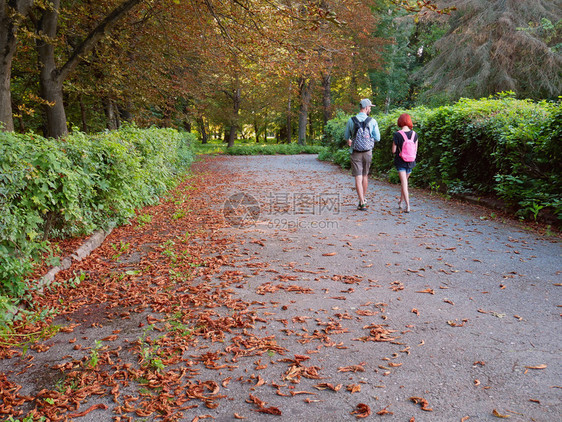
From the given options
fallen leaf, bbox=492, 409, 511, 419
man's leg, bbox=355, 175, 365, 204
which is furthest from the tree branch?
fallen leaf, bbox=492, 409, 511, 419

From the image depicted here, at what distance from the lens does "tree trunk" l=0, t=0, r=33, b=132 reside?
841 centimetres

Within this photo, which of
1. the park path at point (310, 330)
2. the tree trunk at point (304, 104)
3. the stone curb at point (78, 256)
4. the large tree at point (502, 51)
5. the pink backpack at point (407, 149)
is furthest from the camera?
the tree trunk at point (304, 104)

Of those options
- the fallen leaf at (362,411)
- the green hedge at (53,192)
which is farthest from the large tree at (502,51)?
the fallen leaf at (362,411)

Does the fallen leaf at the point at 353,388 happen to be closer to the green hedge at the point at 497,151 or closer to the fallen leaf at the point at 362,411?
the fallen leaf at the point at 362,411

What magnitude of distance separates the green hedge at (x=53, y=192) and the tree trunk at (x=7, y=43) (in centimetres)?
294

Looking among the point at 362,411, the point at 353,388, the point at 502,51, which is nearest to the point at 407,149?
the point at 353,388

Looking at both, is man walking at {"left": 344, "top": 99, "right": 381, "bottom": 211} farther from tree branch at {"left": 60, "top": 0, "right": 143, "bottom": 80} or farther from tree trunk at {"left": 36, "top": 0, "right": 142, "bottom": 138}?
tree branch at {"left": 60, "top": 0, "right": 143, "bottom": 80}

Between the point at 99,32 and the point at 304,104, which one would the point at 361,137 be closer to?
the point at 99,32

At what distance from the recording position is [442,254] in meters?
5.44

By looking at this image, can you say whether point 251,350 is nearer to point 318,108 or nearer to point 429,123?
point 429,123

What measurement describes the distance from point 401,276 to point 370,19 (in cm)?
2911

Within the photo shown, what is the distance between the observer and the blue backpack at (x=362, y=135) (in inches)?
324

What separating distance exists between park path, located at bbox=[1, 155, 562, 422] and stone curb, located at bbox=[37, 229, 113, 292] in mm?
121

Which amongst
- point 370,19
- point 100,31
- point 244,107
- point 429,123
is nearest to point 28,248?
point 100,31
